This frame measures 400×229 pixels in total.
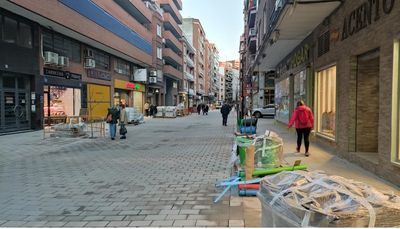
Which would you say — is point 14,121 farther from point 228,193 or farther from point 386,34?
point 386,34

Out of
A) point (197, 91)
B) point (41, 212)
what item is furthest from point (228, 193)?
point (197, 91)

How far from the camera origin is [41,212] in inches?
219

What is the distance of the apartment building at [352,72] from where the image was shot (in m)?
7.34

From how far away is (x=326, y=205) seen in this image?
2.93 metres

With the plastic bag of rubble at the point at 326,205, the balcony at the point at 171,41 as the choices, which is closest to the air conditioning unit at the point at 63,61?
the plastic bag of rubble at the point at 326,205

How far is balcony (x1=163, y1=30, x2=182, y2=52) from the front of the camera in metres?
57.5

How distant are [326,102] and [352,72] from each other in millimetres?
3409

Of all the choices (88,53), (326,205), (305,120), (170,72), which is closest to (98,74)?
(88,53)

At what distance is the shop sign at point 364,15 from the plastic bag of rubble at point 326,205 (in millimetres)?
5366

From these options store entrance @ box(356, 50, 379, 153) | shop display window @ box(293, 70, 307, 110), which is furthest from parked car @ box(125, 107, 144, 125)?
store entrance @ box(356, 50, 379, 153)

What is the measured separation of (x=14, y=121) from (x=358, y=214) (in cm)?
2049

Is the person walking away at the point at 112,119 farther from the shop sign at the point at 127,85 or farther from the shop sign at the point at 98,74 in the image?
the shop sign at the point at 127,85

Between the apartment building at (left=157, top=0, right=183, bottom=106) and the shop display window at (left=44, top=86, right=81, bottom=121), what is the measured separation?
2893cm

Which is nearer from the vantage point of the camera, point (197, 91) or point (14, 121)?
point (14, 121)
